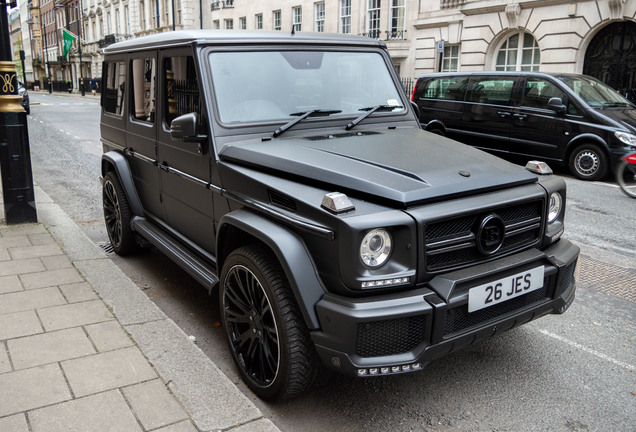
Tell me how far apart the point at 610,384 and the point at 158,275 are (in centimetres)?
374

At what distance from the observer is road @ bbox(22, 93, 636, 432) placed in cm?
295

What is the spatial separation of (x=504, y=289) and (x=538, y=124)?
9.24m

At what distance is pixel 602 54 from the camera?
19.2 metres

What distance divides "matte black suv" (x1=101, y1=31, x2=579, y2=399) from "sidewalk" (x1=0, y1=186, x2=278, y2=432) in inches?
12.5

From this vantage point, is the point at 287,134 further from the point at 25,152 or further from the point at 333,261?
the point at 25,152

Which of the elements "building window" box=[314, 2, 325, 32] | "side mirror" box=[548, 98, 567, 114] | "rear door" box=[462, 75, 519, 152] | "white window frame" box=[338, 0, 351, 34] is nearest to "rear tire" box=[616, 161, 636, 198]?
"side mirror" box=[548, 98, 567, 114]

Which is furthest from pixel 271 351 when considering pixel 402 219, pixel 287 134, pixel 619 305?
pixel 619 305

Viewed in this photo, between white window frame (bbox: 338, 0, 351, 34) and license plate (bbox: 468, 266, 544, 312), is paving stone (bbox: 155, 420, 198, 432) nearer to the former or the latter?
license plate (bbox: 468, 266, 544, 312)

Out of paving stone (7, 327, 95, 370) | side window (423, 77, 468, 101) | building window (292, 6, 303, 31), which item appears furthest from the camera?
building window (292, 6, 303, 31)

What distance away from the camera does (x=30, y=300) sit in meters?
4.09

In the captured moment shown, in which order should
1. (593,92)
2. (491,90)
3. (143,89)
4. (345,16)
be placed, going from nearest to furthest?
(143,89) < (593,92) < (491,90) < (345,16)

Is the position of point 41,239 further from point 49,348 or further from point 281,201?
point 281,201

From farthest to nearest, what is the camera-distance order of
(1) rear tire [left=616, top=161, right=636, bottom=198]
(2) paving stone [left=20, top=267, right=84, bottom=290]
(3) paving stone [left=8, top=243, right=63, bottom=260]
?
1. (1) rear tire [left=616, top=161, right=636, bottom=198]
2. (3) paving stone [left=8, top=243, right=63, bottom=260]
3. (2) paving stone [left=20, top=267, right=84, bottom=290]

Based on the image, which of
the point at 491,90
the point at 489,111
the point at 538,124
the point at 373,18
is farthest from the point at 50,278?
the point at 373,18
